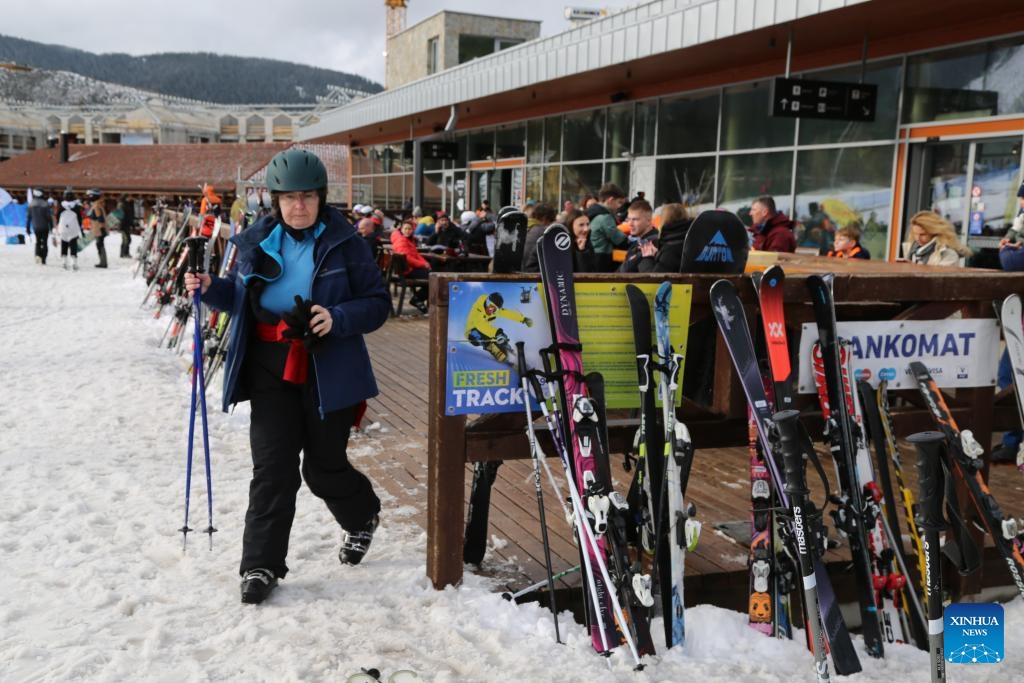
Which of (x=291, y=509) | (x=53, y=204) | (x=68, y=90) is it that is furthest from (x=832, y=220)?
(x=68, y=90)

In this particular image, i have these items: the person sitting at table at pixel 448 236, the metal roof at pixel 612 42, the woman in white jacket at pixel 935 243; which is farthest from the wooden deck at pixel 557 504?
the person sitting at table at pixel 448 236

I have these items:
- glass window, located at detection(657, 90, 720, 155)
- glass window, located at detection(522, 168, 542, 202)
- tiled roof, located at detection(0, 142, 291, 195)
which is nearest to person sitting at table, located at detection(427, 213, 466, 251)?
glass window, located at detection(657, 90, 720, 155)

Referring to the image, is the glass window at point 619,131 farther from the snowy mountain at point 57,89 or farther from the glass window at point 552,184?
the snowy mountain at point 57,89

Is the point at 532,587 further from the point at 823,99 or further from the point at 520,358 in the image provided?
the point at 823,99

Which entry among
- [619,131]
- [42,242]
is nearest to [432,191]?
[619,131]

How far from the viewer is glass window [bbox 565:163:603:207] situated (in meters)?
16.2

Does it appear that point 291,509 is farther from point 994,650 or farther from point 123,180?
point 123,180

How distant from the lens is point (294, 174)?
10.3 feet

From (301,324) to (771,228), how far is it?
601cm

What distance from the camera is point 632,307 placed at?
3.16 metres

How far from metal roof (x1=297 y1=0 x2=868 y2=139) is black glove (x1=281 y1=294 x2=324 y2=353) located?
7.32 metres

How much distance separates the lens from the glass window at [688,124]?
13.1 m

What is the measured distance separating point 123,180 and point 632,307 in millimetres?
52958

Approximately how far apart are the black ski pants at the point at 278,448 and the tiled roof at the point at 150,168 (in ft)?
147
